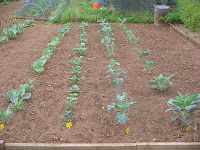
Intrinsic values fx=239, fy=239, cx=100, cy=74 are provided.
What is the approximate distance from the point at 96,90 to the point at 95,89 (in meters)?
0.05

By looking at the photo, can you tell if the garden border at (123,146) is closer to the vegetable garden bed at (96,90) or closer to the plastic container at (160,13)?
the vegetable garden bed at (96,90)

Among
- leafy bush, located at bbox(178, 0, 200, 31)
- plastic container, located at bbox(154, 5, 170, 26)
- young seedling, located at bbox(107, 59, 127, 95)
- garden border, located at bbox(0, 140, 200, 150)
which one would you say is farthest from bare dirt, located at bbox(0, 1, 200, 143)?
plastic container, located at bbox(154, 5, 170, 26)

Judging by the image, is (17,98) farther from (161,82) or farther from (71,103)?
(161,82)

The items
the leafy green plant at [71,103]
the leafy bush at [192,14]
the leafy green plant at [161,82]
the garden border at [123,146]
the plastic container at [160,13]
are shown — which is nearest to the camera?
the garden border at [123,146]

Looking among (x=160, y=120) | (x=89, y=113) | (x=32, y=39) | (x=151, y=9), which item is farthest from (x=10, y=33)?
(x=151, y=9)

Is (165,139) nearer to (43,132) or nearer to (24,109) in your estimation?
(43,132)

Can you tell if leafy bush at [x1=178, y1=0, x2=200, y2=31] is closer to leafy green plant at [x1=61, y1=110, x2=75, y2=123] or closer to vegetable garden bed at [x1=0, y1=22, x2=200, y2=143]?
vegetable garden bed at [x1=0, y1=22, x2=200, y2=143]

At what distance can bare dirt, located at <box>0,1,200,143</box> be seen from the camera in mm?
3357

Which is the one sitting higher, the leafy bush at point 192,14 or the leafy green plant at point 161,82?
the leafy bush at point 192,14

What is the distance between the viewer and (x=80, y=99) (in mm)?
4242

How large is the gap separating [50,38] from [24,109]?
4.35m

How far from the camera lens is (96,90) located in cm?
Result: 456

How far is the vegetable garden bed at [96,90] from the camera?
3354 millimetres

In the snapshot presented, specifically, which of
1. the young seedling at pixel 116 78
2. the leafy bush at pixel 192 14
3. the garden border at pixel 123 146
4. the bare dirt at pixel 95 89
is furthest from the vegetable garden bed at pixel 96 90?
the leafy bush at pixel 192 14
